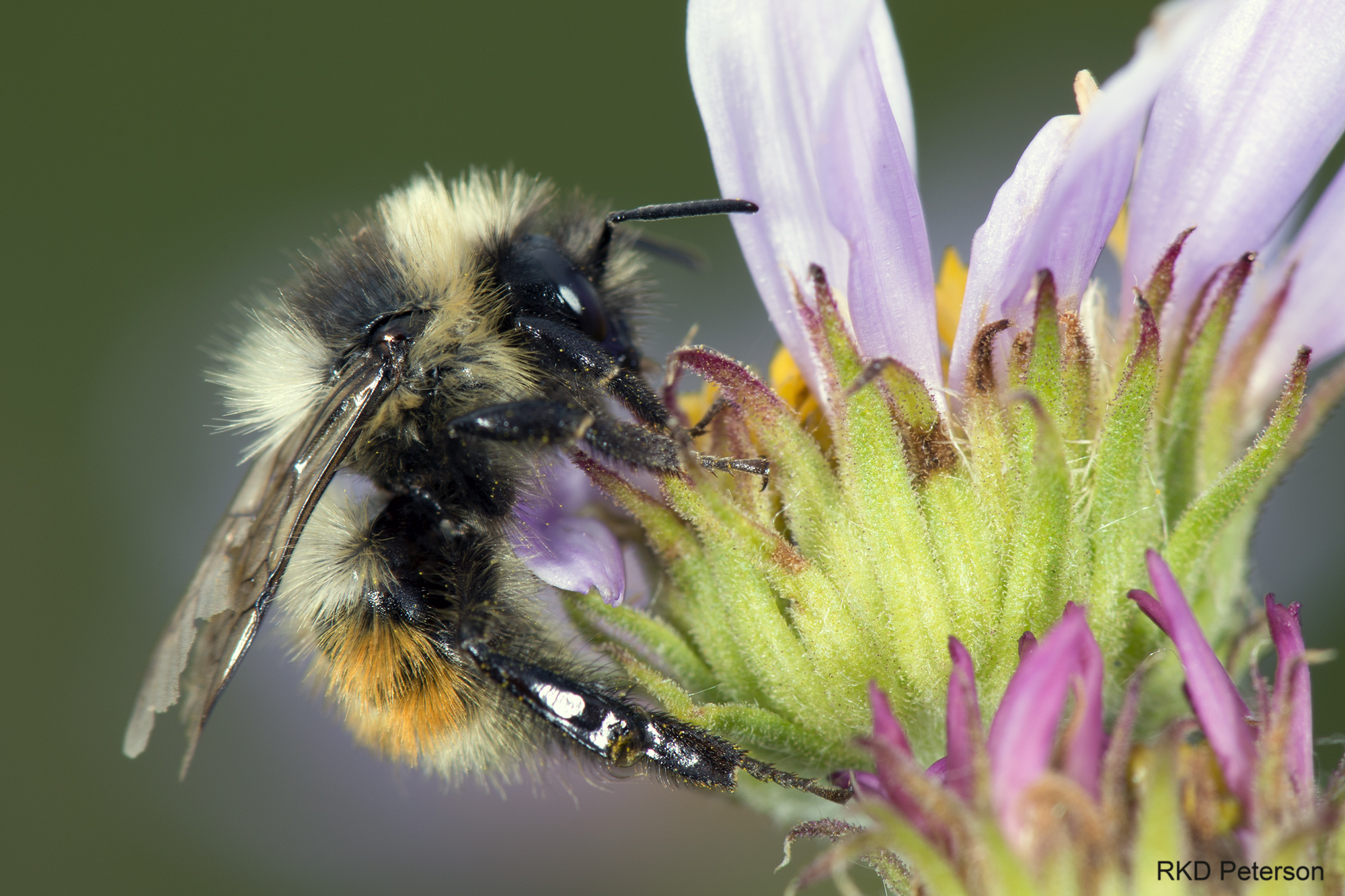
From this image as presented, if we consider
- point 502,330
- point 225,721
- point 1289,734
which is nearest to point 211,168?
point 225,721

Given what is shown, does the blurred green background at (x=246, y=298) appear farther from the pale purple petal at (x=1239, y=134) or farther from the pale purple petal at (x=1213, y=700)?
the pale purple petal at (x=1213, y=700)

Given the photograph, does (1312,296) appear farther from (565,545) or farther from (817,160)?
(565,545)

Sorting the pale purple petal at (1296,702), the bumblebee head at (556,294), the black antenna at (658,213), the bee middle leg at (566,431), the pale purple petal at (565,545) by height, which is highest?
the black antenna at (658,213)

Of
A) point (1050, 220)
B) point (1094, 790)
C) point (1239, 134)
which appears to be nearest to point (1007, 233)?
point (1050, 220)

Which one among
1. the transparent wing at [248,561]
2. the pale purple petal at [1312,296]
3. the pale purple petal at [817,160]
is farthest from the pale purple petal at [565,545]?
the pale purple petal at [1312,296]

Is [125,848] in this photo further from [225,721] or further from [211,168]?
[211,168]

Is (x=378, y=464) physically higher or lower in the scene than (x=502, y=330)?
lower

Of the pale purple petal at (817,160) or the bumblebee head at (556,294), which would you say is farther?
the bumblebee head at (556,294)
